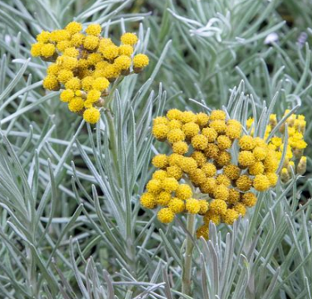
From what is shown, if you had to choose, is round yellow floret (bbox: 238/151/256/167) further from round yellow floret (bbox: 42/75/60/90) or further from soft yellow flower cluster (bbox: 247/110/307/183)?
round yellow floret (bbox: 42/75/60/90)

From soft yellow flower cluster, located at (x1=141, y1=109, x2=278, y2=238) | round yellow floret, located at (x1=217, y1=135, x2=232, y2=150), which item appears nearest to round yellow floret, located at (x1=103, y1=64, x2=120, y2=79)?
soft yellow flower cluster, located at (x1=141, y1=109, x2=278, y2=238)

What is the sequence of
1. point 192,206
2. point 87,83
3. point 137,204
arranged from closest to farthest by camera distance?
1. point 192,206
2. point 87,83
3. point 137,204

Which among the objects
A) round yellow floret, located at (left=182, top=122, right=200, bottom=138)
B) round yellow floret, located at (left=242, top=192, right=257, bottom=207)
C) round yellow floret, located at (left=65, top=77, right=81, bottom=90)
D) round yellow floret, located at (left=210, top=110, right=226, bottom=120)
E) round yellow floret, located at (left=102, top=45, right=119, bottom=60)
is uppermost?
round yellow floret, located at (left=102, top=45, right=119, bottom=60)

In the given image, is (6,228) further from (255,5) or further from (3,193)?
(255,5)

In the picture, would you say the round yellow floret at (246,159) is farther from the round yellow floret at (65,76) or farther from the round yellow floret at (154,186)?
the round yellow floret at (65,76)

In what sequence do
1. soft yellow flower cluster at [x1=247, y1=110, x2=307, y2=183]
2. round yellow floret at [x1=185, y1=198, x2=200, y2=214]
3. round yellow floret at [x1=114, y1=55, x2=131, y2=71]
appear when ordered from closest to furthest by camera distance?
round yellow floret at [x1=185, y1=198, x2=200, y2=214], round yellow floret at [x1=114, y1=55, x2=131, y2=71], soft yellow flower cluster at [x1=247, y1=110, x2=307, y2=183]

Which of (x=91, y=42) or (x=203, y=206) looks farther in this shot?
(x=91, y=42)

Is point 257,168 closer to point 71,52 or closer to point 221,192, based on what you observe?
point 221,192

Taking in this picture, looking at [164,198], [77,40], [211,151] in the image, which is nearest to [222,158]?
[211,151]
